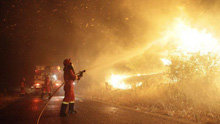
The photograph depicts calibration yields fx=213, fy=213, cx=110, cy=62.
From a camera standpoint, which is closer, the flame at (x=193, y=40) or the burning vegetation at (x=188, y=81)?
the burning vegetation at (x=188, y=81)

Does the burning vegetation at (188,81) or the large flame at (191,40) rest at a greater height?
the large flame at (191,40)

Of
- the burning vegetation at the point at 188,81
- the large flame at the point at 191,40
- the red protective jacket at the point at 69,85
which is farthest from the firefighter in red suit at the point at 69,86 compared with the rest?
the large flame at the point at 191,40

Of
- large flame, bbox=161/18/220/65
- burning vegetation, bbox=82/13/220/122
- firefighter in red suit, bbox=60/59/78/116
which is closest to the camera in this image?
firefighter in red suit, bbox=60/59/78/116

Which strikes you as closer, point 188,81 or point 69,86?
point 69,86

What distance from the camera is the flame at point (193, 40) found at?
9.27 metres

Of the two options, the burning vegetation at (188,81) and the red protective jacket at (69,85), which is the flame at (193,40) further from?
the red protective jacket at (69,85)

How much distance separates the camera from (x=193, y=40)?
9.69 m

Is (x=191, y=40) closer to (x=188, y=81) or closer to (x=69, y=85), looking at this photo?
(x=188, y=81)

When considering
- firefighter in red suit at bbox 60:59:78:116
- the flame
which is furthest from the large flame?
firefighter in red suit at bbox 60:59:78:116

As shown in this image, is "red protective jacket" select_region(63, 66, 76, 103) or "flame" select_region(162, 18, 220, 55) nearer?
"red protective jacket" select_region(63, 66, 76, 103)

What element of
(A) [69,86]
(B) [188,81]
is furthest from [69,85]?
(B) [188,81]

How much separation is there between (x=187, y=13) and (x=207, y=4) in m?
0.91

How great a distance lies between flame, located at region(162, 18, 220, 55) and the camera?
9273 mm

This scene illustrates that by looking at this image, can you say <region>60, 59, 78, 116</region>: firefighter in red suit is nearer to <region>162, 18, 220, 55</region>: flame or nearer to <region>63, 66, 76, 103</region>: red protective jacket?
<region>63, 66, 76, 103</region>: red protective jacket
